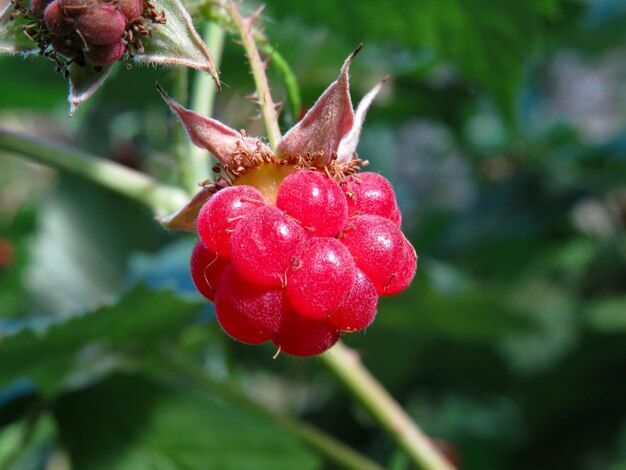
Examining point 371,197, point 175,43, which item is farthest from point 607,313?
point 175,43

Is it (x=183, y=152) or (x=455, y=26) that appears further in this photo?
(x=455, y=26)

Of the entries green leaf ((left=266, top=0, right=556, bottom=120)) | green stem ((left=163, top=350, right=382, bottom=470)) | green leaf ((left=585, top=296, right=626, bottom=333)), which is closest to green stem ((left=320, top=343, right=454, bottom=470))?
green stem ((left=163, top=350, right=382, bottom=470))

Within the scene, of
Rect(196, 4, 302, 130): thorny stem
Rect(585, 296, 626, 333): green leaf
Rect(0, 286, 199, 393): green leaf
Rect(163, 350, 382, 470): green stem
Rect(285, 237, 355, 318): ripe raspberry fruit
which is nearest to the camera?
Rect(285, 237, 355, 318): ripe raspberry fruit

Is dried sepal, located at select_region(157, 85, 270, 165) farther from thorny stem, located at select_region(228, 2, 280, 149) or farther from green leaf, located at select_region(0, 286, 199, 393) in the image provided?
green leaf, located at select_region(0, 286, 199, 393)

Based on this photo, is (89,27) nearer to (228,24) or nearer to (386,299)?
(228,24)

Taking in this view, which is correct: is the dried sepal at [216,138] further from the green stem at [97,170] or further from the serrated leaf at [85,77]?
the green stem at [97,170]

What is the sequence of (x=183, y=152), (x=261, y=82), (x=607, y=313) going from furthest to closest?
(x=607, y=313)
(x=183, y=152)
(x=261, y=82)

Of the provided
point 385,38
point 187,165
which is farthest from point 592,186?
point 187,165
